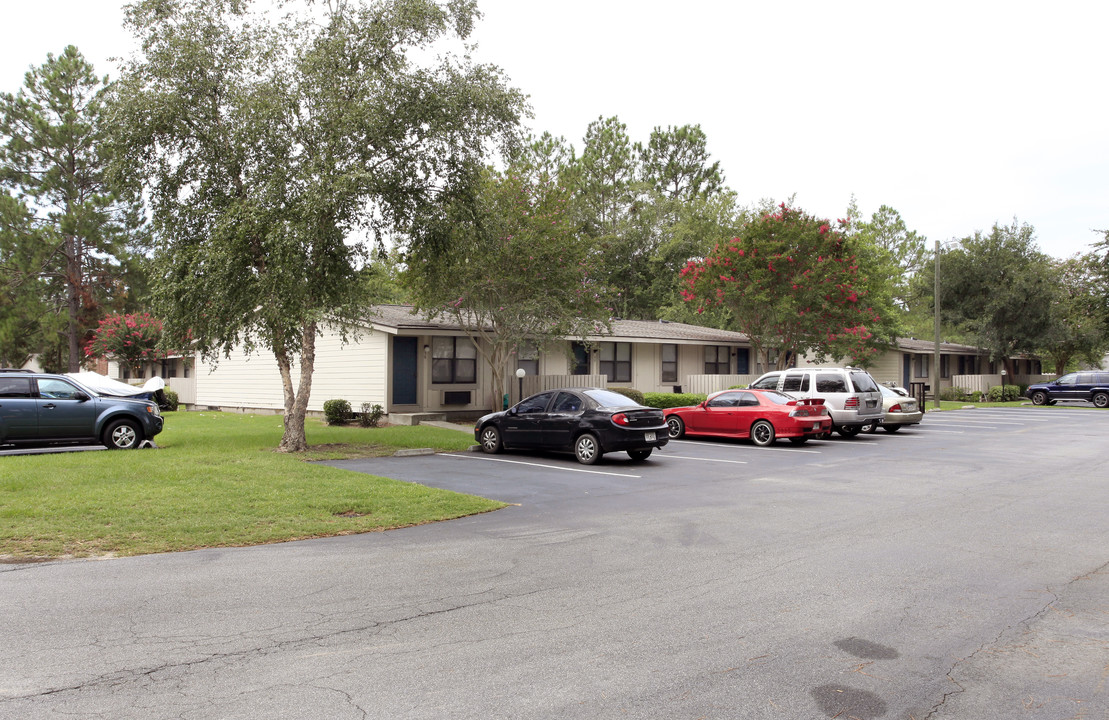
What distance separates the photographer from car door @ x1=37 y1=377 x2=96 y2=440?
602 inches

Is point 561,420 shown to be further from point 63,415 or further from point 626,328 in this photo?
point 626,328

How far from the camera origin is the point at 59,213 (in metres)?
36.2

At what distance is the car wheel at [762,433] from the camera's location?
61.1 feet

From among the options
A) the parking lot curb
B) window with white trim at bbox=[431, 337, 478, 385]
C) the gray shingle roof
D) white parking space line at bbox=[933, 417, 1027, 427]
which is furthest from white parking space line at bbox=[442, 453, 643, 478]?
white parking space line at bbox=[933, 417, 1027, 427]

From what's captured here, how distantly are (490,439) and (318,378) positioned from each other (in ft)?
40.1

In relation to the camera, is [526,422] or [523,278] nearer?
[526,422]

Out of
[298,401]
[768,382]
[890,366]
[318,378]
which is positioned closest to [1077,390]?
[890,366]

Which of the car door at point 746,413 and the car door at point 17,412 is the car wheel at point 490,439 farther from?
the car door at point 17,412

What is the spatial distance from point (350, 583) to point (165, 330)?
37.8 feet

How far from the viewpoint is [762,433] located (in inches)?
739

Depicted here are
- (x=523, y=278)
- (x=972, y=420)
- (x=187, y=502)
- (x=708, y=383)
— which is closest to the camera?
(x=187, y=502)

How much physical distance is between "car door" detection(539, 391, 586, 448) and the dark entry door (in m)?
9.09

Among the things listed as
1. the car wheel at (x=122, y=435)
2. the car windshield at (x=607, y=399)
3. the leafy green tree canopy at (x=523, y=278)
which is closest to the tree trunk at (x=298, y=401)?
the car wheel at (x=122, y=435)

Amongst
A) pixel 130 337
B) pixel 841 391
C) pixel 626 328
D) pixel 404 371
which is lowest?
pixel 841 391
